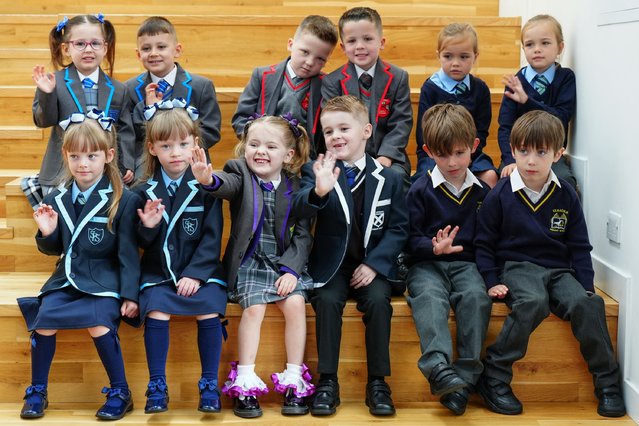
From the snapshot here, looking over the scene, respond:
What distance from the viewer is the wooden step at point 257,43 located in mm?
3713

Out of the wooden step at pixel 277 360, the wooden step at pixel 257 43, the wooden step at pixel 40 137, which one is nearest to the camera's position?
the wooden step at pixel 277 360

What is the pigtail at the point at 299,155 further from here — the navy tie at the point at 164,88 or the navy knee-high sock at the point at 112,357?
the navy knee-high sock at the point at 112,357

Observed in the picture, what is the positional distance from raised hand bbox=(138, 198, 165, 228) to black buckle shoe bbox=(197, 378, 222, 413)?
1.56ft

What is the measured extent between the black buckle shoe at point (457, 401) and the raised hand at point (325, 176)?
691mm

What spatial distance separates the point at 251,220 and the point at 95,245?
47 cm

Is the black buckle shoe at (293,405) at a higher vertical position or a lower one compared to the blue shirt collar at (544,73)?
lower

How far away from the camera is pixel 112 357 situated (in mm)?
2602

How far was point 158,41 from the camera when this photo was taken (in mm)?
3240

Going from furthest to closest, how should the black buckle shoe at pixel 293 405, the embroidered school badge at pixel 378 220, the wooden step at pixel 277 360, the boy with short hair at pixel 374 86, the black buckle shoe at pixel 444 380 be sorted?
1. the boy with short hair at pixel 374 86
2. the embroidered school badge at pixel 378 220
3. the wooden step at pixel 277 360
4. the black buckle shoe at pixel 293 405
5. the black buckle shoe at pixel 444 380

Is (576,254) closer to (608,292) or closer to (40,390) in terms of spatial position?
(608,292)

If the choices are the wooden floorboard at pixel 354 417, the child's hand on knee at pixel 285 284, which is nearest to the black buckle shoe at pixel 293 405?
the wooden floorboard at pixel 354 417

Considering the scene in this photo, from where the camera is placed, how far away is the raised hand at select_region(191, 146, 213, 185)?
2.57 meters

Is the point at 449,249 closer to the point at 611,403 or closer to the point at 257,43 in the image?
the point at 611,403

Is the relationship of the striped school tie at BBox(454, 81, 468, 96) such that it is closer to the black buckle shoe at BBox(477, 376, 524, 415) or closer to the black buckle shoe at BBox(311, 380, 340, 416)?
the black buckle shoe at BBox(477, 376, 524, 415)
